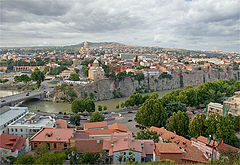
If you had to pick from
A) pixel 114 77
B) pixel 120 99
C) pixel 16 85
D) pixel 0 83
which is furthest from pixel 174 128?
pixel 0 83

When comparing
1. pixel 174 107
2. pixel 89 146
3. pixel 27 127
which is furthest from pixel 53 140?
pixel 174 107

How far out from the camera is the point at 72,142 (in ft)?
31.4

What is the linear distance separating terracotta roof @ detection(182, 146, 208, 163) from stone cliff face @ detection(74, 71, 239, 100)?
62.9 feet

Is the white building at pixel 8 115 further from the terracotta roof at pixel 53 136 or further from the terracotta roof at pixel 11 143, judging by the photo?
the terracotta roof at pixel 53 136

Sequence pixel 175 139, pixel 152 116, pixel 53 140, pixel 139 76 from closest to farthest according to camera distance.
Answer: pixel 53 140, pixel 175 139, pixel 152 116, pixel 139 76

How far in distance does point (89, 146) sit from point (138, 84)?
84.1 ft

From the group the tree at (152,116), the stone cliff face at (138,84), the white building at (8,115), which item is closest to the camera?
the white building at (8,115)

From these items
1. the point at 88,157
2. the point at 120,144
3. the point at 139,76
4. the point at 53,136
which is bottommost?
the point at 88,157

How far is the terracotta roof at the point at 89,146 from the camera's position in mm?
9102

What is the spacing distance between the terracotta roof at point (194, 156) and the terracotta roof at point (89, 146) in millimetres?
3888

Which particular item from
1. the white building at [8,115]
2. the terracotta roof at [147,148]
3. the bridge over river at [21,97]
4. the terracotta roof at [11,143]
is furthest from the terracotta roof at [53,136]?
the bridge over river at [21,97]

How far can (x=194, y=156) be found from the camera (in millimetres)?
8734

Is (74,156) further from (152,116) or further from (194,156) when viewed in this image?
(152,116)

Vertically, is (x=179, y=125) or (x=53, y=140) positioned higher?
(x=53, y=140)
